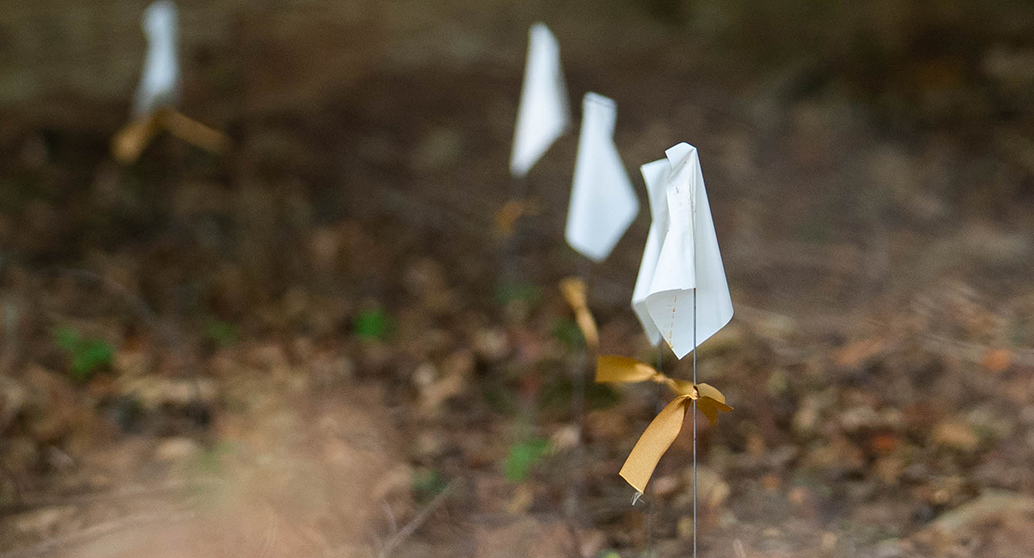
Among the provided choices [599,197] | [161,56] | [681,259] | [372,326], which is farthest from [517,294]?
[681,259]

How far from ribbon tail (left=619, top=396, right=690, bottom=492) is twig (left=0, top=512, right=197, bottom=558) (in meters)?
1.00

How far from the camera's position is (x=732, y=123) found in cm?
329

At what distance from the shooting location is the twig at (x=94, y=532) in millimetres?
1501

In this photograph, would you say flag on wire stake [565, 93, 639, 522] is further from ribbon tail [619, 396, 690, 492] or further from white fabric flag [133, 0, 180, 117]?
white fabric flag [133, 0, 180, 117]

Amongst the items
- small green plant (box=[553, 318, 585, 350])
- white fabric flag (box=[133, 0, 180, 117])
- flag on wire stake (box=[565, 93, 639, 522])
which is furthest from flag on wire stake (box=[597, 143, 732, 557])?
white fabric flag (box=[133, 0, 180, 117])

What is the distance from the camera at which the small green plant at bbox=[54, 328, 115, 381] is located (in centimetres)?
213

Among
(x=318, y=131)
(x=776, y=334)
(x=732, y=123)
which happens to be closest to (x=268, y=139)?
(x=318, y=131)

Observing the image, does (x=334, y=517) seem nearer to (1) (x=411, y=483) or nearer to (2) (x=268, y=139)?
(1) (x=411, y=483)

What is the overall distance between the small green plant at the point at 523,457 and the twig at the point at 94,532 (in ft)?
2.26

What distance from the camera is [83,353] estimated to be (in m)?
2.17

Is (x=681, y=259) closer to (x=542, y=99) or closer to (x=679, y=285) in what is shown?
(x=679, y=285)

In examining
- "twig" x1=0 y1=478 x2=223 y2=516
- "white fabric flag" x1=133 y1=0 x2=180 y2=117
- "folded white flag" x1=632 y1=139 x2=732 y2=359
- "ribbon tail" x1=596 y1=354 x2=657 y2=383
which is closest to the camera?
"folded white flag" x1=632 y1=139 x2=732 y2=359

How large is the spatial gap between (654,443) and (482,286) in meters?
1.61

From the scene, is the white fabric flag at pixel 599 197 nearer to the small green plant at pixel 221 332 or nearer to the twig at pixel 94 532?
the twig at pixel 94 532
